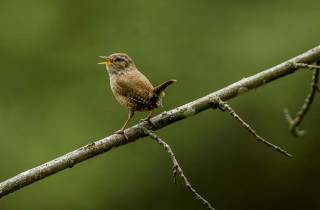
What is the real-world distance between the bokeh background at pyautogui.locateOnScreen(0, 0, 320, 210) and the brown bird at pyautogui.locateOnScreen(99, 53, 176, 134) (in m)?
3.40

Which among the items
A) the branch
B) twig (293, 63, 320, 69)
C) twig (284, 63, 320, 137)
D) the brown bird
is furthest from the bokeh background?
twig (293, 63, 320, 69)

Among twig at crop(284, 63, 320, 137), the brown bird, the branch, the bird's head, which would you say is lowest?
twig at crop(284, 63, 320, 137)

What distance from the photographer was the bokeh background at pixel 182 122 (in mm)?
9016

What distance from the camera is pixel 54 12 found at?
35.9 ft

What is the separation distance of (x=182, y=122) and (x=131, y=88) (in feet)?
14.5

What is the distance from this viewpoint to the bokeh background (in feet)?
29.6

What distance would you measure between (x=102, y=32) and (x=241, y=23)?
198 cm

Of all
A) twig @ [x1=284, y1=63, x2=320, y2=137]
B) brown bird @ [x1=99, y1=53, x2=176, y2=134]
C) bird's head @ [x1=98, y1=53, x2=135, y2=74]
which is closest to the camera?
twig @ [x1=284, y1=63, x2=320, y2=137]

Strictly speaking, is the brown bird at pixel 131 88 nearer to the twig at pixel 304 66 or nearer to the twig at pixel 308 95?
the twig at pixel 308 95

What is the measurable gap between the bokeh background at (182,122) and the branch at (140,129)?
5.03 metres

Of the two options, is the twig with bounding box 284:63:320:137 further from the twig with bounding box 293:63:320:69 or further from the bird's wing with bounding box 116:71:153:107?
the bird's wing with bounding box 116:71:153:107

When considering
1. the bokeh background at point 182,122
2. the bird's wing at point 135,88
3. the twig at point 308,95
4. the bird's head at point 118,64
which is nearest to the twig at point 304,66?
the twig at point 308,95

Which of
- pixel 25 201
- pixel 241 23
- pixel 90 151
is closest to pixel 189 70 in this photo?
pixel 241 23

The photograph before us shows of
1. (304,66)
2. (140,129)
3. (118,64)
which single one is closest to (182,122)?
(118,64)
